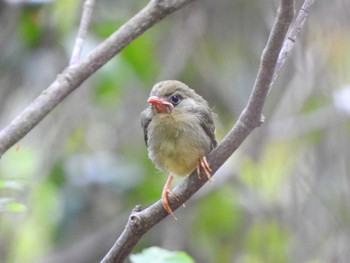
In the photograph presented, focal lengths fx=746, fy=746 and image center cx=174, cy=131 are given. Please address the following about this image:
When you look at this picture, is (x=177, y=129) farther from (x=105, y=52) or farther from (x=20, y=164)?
(x=20, y=164)

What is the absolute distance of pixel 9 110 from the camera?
17.6 ft

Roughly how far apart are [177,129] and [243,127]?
777 millimetres

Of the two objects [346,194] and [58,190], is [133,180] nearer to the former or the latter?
[58,190]

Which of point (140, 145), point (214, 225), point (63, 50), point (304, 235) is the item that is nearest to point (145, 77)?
point (63, 50)

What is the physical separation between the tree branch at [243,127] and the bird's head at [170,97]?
52 centimetres

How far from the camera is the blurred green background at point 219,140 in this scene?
187 inches

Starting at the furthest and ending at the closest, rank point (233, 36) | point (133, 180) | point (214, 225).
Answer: point (233, 36) < point (214, 225) < point (133, 180)

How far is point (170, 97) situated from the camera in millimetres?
2932

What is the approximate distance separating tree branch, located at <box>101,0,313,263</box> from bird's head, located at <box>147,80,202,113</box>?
0.52m

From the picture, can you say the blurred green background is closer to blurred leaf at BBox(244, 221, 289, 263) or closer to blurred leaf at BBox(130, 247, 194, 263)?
blurred leaf at BBox(244, 221, 289, 263)

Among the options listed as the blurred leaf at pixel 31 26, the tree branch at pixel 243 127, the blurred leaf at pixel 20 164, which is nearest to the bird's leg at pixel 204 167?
the tree branch at pixel 243 127

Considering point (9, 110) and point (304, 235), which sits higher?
point (9, 110)

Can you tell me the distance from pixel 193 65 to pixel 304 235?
4.80 ft

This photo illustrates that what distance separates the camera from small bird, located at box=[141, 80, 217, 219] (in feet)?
9.02
